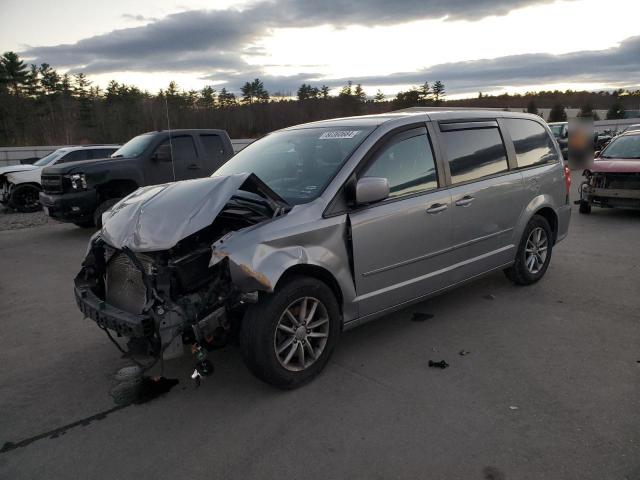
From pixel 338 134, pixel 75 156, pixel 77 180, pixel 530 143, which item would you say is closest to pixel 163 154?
pixel 77 180

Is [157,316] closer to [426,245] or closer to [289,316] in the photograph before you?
[289,316]

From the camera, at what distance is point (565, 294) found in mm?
5449

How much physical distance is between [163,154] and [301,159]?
6604mm

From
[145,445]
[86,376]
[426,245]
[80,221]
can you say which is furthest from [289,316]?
[80,221]

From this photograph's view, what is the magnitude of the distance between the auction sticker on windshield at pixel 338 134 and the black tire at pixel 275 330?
1357 millimetres

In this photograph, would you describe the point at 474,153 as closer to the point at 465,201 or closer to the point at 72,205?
the point at 465,201

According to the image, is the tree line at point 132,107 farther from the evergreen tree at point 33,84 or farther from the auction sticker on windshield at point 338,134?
the auction sticker on windshield at point 338,134

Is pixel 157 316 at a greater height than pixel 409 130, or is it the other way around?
pixel 409 130

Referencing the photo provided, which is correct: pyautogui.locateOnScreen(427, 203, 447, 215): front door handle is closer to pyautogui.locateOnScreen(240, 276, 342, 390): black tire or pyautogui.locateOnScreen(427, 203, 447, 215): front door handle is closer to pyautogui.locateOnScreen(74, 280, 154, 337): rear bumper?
pyautogui.locateOnScreen(240, 276, 342, 390): black tire

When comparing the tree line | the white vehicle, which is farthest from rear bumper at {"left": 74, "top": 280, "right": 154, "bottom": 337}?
the tree line

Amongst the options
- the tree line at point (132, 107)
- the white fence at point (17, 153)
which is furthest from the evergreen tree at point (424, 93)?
the white fence at point (17, 153)

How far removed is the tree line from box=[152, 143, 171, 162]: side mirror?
31.4m

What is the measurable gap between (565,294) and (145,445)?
177 inches

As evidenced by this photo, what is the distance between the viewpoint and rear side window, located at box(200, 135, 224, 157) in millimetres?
10812
